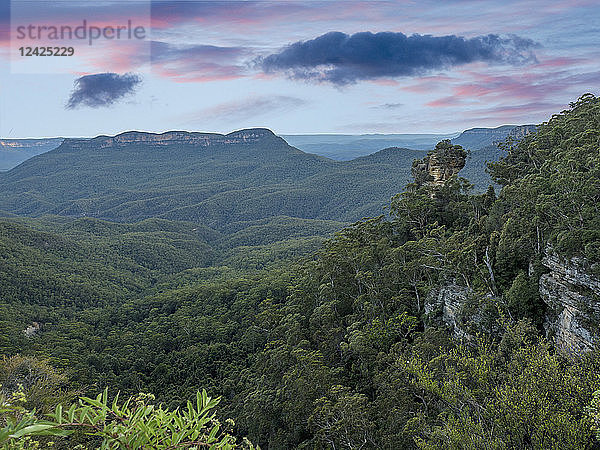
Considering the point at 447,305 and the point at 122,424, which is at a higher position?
the point at 122,424

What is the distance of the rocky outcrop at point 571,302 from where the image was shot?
16.7m

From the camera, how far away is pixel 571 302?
1803cm

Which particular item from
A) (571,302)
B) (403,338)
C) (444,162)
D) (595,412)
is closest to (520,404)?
(595,412)

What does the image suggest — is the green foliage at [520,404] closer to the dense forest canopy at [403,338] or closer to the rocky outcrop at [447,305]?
the dense forest canopy at [403,338]

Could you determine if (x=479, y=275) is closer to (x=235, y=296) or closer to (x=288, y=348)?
(x=288, y=348)

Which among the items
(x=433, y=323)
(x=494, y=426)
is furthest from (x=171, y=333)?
(x=494, y=426)

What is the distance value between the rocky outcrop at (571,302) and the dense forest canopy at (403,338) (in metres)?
0.18

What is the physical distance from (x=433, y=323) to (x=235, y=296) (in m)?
38.2

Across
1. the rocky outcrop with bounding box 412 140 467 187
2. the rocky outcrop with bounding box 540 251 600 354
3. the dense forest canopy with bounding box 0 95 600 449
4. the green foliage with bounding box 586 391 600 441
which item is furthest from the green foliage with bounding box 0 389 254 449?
the rocky outcrop with bounding box 412 140 467 187

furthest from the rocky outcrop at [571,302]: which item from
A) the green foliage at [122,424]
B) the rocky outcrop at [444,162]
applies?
the rocky outcrop at [444,162]

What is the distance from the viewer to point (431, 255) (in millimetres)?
28281

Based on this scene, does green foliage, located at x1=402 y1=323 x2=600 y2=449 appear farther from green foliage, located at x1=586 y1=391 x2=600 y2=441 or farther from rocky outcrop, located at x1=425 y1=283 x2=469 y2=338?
rocky outcrop, located at x1=425 y1=283 x2=469 y2=338

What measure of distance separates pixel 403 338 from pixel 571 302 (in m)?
10.3

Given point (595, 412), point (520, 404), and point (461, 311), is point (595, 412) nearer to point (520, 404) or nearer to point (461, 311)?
point (520, 404)
